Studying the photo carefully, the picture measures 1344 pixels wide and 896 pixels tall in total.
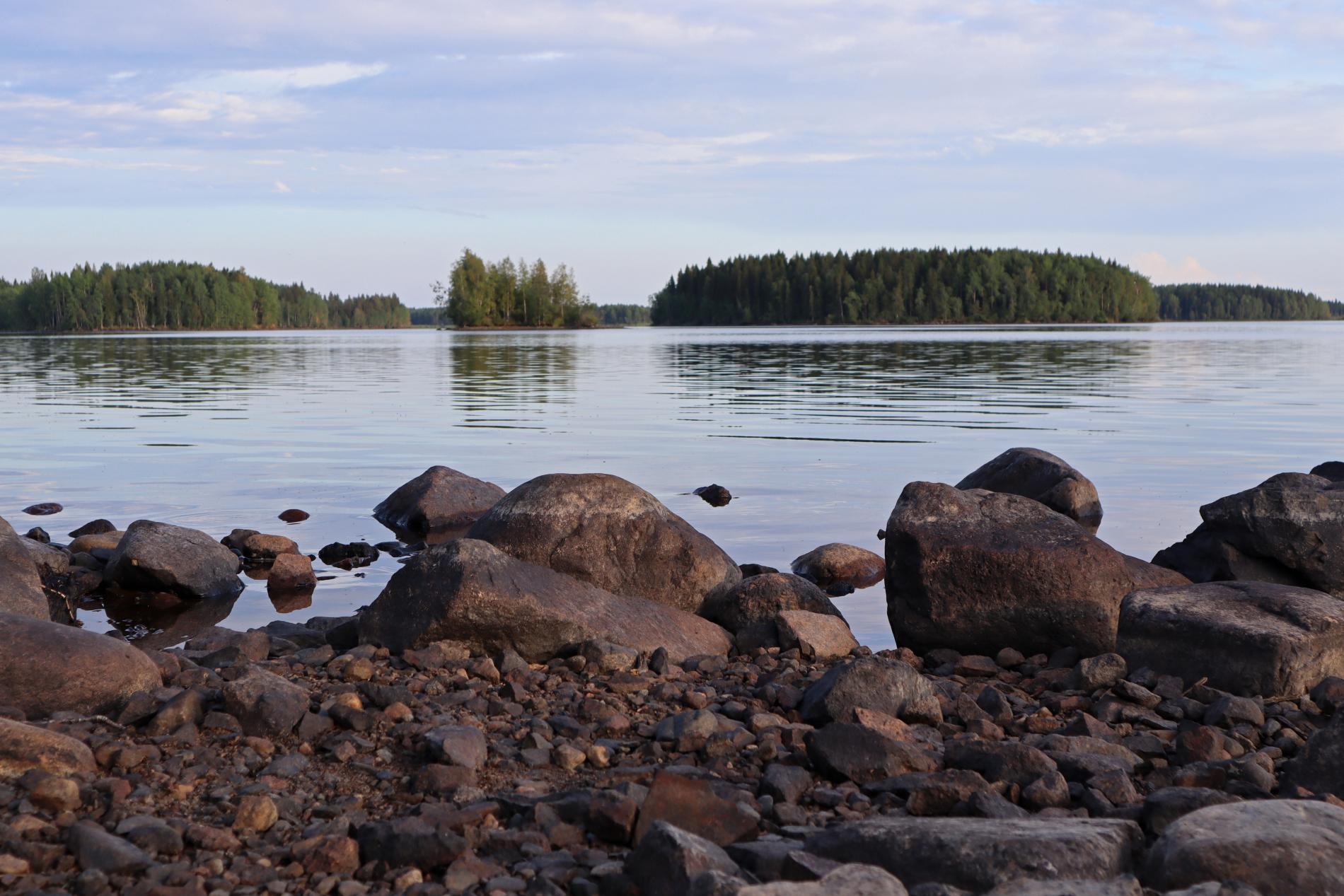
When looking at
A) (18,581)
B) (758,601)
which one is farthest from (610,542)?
(18,581)

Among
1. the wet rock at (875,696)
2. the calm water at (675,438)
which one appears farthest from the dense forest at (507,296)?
the wet rock at (875,696)

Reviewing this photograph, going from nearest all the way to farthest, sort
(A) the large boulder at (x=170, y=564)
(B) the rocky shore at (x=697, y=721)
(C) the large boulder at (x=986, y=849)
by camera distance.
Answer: (C) the large boulder at (x=986, y=849)
(B) the rocky shore at (x=697, y=721)
(A) the large boulder at (x=170, y=564)

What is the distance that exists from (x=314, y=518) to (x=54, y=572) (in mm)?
Result: 4441

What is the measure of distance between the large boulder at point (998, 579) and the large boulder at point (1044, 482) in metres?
5.60

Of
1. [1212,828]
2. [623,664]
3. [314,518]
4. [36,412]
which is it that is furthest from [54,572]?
[36,412]

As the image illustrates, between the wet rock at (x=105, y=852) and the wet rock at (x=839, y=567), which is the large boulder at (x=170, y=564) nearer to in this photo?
the wet rock at (x=839, y=567)

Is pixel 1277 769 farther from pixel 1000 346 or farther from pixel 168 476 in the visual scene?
pixel 1000 346

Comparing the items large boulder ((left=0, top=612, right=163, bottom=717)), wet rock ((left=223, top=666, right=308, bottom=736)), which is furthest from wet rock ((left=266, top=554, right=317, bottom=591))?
wet rock ((left=223, top=666, right=308, bottom=736))

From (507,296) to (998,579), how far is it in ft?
595

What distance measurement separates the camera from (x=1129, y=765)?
245 inches

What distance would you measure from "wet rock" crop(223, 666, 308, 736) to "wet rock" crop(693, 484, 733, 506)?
35.6ft

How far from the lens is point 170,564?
39.0ft

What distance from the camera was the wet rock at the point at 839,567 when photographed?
12844mm

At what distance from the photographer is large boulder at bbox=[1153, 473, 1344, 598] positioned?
36.7 feet
